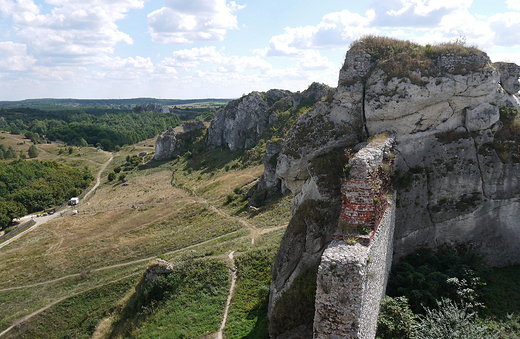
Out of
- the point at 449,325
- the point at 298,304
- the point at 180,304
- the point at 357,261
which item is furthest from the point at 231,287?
the point at 357,261

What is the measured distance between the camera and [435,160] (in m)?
16.7

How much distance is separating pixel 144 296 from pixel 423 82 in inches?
942

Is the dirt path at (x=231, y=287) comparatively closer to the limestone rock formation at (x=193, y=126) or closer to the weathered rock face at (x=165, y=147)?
the weathered rock face at (x=165, y=147)

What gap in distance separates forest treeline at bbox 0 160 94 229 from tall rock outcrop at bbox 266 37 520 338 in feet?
215

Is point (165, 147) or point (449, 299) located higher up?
point (165, 147)

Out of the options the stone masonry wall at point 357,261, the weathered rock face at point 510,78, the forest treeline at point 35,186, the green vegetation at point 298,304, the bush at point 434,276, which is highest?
the weathered rock face at point 510,78

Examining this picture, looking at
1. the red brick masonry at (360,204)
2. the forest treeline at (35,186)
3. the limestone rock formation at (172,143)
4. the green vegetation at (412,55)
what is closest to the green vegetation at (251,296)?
the red brick masonry at (360,204)

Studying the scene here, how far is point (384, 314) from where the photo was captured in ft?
39.2

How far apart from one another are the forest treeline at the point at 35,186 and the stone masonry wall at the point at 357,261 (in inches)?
2697

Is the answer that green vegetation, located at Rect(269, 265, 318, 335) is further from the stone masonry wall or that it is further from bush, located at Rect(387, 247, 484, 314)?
bush, located at Rect(387, 247, 484, 314)

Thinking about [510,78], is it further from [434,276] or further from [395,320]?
[395,320]

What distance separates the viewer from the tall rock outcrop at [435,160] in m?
15.9

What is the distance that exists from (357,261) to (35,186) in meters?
84.2

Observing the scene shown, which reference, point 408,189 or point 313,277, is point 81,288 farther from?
point 408,189
